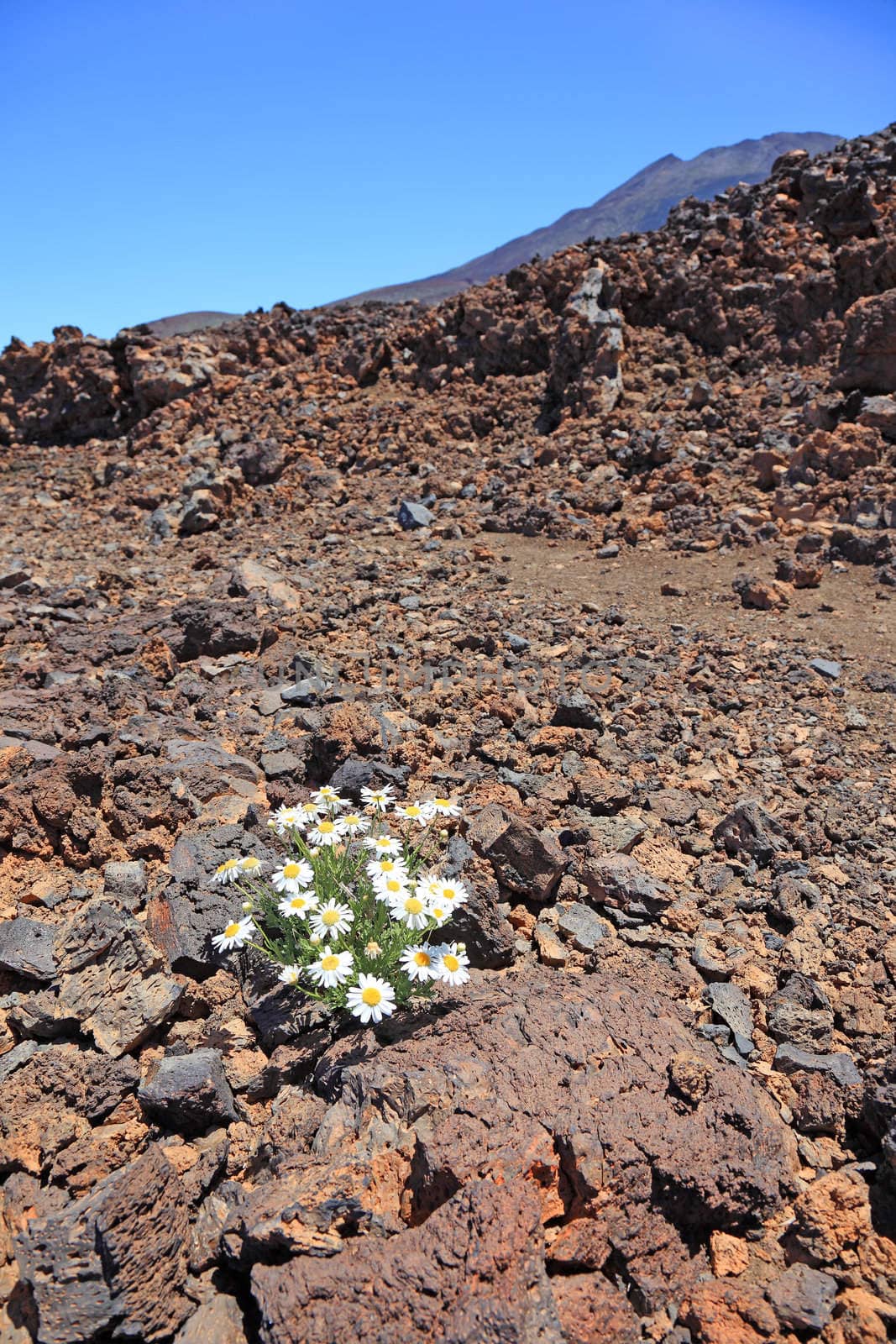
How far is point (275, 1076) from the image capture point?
249 centimetres

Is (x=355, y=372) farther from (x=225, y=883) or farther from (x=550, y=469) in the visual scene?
(x=225, y=883)

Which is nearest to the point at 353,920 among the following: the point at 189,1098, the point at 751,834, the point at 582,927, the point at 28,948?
the point at 189,1098

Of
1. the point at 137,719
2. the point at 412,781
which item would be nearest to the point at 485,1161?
the point at 412,781

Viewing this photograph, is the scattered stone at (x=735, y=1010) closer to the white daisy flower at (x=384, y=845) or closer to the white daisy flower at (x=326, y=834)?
the white daisy flower at (x=384, y=845)

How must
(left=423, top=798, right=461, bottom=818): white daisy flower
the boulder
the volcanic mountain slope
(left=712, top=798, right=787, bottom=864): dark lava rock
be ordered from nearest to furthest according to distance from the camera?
(left=423, top=798, right=461, bottom=818): white daisy flower < (left=712, top=798, right=787, bottom=864): dark lava rock < the boulder < the volcanic mountain slope

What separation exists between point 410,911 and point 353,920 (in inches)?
12.5

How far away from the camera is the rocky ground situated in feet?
6.10

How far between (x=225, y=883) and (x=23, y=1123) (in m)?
0.95

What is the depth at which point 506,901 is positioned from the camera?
3162 mm

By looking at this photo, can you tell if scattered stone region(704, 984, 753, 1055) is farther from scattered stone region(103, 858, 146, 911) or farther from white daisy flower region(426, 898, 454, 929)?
scattered stone region(103, 858, 146, 911)

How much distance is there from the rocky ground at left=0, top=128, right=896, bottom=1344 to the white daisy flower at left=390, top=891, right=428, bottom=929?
324 millimetres

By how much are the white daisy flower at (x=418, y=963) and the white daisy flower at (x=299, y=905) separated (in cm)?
31

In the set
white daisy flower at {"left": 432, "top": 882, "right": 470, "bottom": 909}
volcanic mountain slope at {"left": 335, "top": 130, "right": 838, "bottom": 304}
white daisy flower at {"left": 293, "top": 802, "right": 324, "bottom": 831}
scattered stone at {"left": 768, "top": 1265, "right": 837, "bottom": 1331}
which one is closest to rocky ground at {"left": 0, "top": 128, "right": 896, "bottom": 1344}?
scattered stone at {"left": 768, "top": 1265, "right": 837, "bottom": 1331}

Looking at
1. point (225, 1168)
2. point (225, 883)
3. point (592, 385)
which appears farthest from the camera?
point (592, 385)
